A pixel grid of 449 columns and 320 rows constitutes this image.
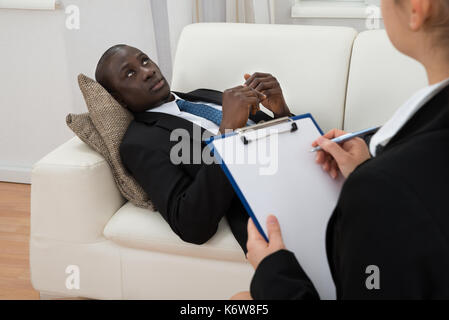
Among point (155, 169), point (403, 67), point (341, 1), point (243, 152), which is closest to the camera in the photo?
point (243, 152)

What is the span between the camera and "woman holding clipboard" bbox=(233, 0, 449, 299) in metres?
0.60

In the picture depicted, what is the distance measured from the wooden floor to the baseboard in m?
0.03

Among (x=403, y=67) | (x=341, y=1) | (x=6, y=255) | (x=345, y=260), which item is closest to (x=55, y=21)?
(x=6, y=255)

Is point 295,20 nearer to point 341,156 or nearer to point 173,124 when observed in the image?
point 173,124

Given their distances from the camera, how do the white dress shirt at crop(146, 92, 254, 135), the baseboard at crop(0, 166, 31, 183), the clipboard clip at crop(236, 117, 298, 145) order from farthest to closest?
the baseboard at crop(0, 166, 31, 183), the white dress shirt at crop(146, 92, 254, 135), the clipboard clip at crop(236, 117, 298, 145)

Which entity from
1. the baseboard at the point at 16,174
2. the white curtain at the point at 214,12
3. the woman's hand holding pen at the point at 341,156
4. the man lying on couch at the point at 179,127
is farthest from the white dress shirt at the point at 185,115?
the baseboard at the point at 16,174

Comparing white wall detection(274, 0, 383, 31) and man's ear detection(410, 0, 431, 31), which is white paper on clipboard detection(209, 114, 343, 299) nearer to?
man's ear detection(410, 0, 431, 31)

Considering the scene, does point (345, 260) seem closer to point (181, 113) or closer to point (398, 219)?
point (398, 219)

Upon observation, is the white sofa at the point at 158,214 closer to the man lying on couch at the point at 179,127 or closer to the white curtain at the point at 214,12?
the man lying on couch at the point at 179,127

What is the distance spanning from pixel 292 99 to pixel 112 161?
0.69 m

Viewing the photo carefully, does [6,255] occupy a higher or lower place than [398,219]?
lower

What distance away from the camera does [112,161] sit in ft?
5.37

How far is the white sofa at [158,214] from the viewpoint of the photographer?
1.58 m

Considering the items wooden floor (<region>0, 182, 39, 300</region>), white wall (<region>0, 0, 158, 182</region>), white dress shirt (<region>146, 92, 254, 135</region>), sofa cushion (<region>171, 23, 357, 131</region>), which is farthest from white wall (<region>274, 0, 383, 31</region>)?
wooden floor (<region>0, 182, 39, 300</region>)
